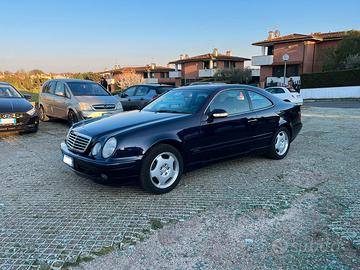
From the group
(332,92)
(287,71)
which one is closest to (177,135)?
(332,92)

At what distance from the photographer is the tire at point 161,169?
3.90m

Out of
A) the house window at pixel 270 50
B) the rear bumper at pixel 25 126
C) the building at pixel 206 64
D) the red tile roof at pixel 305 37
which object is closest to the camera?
the rear bumper at pixel 25 126

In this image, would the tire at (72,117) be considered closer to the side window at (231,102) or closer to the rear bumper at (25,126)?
the rear bumper at (25,126)

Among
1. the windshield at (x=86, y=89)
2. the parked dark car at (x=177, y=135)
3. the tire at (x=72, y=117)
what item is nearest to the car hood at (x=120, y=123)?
the parked dark car at (x=177, y=135)

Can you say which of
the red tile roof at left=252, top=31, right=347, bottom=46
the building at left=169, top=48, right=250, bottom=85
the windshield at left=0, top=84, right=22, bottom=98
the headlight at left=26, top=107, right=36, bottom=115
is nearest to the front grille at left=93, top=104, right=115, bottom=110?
the headlight at left=26, top=107, right=36, bottom=115

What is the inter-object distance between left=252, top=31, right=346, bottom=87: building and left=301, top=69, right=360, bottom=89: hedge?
484 cm

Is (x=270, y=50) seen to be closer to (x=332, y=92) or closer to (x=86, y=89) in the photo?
(x=332, y=92)

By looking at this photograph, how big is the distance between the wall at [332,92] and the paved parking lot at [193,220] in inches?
883

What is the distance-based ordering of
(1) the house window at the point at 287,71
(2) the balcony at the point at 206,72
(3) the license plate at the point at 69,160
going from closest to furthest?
(3) the license plate at the point at 69,160 < (1) the house window at the point at 287,71 < (2) the balcony at the point at 206,72

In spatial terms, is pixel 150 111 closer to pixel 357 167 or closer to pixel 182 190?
pixel 182 190

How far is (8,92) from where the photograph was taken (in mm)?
9070

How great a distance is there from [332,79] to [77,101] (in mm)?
23653

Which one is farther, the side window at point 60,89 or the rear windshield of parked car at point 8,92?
the side window at point 60,89

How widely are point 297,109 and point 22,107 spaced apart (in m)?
7.12
